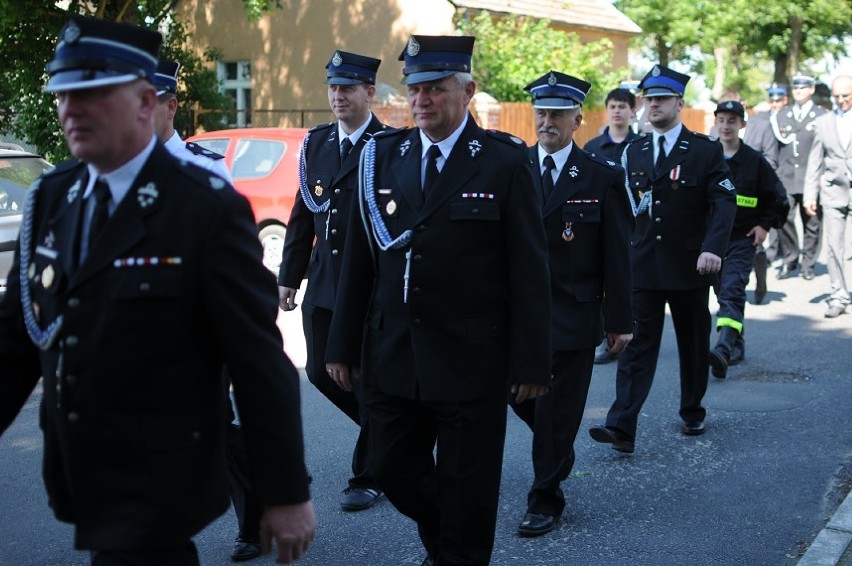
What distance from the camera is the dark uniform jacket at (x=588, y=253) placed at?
5.80m

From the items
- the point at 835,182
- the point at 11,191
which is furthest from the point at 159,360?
the point at 835,182

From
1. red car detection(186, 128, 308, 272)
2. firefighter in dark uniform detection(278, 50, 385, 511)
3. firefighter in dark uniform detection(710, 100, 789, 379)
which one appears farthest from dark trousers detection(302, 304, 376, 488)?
red car detection(186, 128, 308, 272)

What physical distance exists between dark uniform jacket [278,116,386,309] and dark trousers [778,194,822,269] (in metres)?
9.23

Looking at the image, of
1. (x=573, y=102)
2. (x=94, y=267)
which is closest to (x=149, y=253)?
(x=94, y=267)

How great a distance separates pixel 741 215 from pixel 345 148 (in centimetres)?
476

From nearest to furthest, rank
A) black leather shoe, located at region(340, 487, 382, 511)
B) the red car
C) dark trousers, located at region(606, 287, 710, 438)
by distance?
black leather shoe, located at region(340, 487, 382, 511)
dark trousers, located at region(606, 287, 710, 438)
the red car

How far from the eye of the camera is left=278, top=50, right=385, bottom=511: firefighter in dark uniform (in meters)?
5.79


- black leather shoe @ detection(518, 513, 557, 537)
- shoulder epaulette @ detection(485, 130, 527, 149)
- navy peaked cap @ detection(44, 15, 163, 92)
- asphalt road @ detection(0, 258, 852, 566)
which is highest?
navy peaked cap @ detection(44, 15, 163, 92)

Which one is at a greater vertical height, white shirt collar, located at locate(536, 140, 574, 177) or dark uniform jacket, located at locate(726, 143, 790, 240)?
white shirt collar, located at locate(536, 140, 574, 177)

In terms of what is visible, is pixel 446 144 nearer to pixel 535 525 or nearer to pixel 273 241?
pixel 535 525

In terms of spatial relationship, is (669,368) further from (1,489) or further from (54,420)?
(54,420)

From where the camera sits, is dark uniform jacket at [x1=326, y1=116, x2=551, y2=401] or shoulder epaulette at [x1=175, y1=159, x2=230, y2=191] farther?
dark uniform jacket at [x1=326, y1=116, x2=551, y2=401]

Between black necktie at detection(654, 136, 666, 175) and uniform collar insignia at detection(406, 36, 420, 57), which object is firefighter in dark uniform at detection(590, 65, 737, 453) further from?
uniform collar insignia at detection(406, 36, 420, 57)

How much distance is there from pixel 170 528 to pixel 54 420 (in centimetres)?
40
